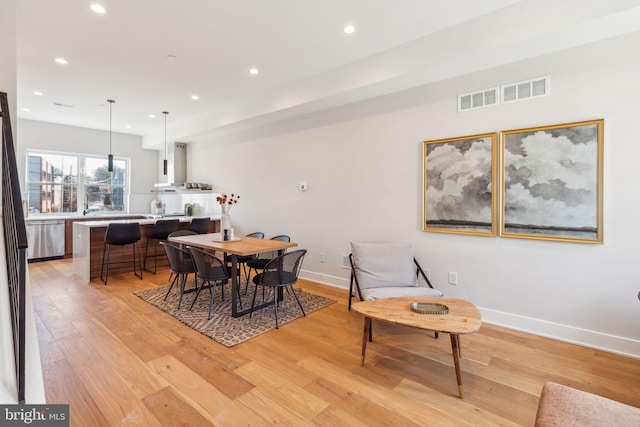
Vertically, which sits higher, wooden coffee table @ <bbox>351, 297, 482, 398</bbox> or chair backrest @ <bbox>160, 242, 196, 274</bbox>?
chair backrest @ <bbox>160, 242, 196, 274</bbox>

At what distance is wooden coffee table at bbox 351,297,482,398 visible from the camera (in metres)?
2.02

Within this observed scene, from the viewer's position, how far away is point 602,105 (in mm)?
2625

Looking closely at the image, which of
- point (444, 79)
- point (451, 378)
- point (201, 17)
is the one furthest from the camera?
point (444, 79)

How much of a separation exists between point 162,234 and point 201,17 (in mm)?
3746

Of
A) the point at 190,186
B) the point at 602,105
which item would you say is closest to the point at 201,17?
the point at 602,105

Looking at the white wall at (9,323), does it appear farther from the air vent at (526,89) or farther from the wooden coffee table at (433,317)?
the air vent at (526,89)

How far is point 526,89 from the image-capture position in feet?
9.66

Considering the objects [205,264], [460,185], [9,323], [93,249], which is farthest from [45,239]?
[460,185]

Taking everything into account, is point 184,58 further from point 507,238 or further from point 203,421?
point 507,238

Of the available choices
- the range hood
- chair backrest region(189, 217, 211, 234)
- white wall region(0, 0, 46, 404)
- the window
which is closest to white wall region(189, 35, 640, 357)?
chair backrest region(189, 217, 211, 234)

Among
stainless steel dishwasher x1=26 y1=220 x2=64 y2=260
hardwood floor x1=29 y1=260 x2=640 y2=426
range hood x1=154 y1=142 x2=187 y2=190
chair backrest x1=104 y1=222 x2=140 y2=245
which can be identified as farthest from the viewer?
range hood x1=154 y1=142 x2=187 y2=190

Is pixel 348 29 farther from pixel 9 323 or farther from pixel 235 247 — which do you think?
pixel 9 323

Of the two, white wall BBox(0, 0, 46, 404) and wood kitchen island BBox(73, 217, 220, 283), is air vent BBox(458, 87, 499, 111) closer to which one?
white wall BBox(0, 0, 46, 404)

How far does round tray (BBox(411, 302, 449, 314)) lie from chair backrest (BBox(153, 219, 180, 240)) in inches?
179
